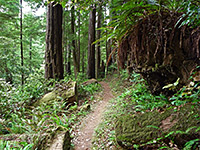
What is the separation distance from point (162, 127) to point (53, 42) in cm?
669

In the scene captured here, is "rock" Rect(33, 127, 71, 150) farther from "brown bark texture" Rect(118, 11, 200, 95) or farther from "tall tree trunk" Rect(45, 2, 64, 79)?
"tall tree trunk" Rect(45, 2, 64, 79)

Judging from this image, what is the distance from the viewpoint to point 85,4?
2.45 meters

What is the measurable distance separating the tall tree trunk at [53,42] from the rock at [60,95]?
120 centimetres

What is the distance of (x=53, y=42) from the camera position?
24.0 feet

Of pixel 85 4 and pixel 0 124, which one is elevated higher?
pixel 85 4

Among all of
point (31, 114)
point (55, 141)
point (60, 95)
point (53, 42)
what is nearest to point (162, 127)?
point (55, 141)

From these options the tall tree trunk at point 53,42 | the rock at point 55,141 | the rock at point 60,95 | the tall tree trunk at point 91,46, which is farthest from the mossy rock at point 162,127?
the tall tree trunk at point 91,46

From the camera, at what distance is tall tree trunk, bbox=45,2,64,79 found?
23.9 feet

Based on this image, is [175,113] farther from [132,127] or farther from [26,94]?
[26,94]

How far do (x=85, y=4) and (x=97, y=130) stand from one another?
10.1ft

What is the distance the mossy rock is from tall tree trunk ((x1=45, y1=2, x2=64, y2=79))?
18.4ft

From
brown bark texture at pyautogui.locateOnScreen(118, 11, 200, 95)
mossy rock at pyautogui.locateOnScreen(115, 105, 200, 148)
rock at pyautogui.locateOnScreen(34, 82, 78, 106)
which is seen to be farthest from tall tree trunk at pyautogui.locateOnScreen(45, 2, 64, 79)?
mossy rock at pyautogui.locateOnScreen(115, 105, 200, 148)

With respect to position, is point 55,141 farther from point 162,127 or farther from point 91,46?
point 91,46

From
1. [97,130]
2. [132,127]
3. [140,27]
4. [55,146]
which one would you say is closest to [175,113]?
[132,127]
